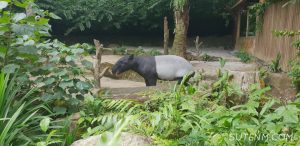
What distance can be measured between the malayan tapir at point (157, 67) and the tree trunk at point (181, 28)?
5395mm

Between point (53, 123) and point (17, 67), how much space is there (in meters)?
0.62

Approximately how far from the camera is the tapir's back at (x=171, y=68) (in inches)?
240

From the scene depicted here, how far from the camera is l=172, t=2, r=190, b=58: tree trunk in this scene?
11453mm

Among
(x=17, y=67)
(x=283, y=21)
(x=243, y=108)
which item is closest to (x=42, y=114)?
(x=17, y=67)

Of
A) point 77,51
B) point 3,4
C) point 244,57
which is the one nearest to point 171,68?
point 77,51

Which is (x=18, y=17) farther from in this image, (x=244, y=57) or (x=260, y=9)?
(x=244, y=57)

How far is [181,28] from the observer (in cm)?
1166

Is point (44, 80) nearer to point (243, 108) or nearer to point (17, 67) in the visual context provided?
point (17, 67)

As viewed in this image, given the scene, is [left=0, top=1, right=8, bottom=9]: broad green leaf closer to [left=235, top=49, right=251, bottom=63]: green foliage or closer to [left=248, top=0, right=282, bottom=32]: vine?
[left=248, top=0, right=282, bottom=32]: vine

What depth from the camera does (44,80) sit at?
3.74m

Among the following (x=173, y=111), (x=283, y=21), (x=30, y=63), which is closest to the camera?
(x=173, y=111)

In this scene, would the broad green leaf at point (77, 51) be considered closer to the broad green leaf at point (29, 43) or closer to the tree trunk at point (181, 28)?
the broad green leaf at point (29, 43)

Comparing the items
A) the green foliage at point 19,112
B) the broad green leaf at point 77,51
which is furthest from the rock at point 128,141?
the broad green leaf at point 77,51

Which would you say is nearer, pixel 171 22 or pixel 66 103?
pixel 66 103
